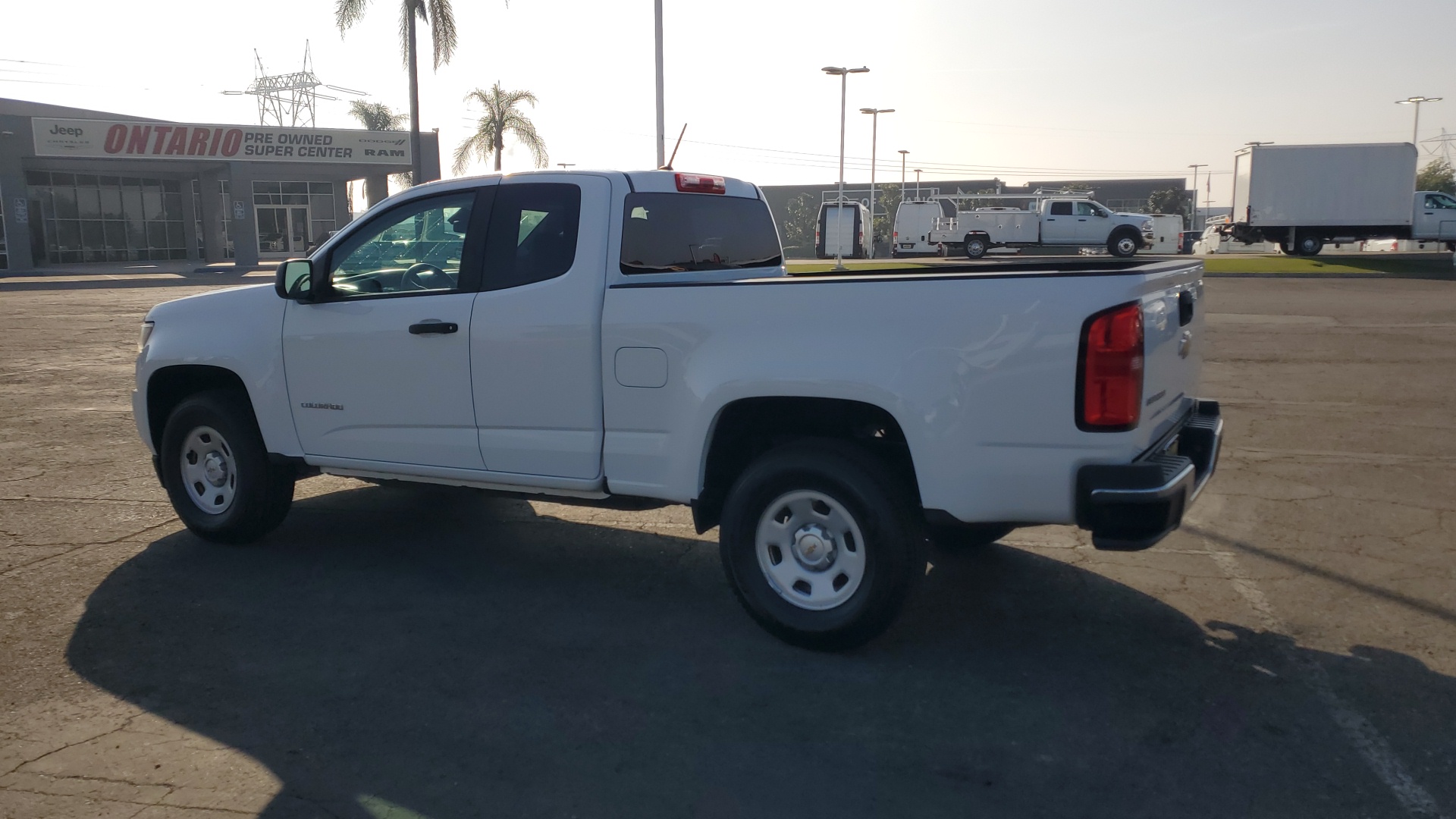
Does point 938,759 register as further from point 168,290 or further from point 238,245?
point 238,245

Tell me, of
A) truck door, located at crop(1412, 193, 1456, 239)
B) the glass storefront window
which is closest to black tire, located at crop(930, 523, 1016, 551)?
truck door, located at crop(1412, 193, 1456, 239)

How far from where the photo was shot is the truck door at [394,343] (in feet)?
17.3

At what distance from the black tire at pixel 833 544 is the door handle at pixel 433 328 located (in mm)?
1602

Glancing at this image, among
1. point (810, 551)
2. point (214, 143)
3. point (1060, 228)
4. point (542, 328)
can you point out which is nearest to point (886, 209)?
point (1060, 228)

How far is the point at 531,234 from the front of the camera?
5.17 meters

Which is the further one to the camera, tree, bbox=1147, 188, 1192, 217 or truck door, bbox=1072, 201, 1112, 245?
tree, bbox=1147, 188, 1192, 217

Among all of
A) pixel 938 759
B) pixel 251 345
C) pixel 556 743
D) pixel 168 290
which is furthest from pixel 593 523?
pixel 168 290

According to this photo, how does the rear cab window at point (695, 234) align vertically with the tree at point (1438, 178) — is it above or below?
below

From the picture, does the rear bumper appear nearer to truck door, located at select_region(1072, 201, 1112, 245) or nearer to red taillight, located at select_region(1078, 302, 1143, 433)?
red taillight, located at select_region(1078, 302, 1143, 433)

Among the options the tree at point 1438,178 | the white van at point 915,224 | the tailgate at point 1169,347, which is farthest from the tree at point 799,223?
the tailgate at point 1169,347

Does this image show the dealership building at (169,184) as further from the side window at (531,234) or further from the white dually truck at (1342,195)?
the side window at (531,234)

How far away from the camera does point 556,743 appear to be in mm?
3723

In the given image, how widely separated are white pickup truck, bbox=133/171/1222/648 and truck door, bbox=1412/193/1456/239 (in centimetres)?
3656

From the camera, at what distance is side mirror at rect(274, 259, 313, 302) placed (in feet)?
18.5
